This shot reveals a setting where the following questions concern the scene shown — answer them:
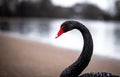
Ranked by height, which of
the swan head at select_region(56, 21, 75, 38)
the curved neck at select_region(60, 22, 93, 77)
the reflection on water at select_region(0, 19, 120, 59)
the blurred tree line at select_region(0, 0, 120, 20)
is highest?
the blurred tree line at select_region(0, 0, 120, 20)

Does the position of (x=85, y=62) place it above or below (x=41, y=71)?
above

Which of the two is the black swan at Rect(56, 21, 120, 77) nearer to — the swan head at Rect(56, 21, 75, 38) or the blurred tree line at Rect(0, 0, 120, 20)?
the swan head at Rect(56, 21, 75, 38)

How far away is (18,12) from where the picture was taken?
4128 cm

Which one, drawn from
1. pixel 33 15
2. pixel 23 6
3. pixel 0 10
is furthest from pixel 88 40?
pixel 33 15

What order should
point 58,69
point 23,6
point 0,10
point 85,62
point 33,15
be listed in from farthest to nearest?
point 33,15, point 23,6, point 0,10, point 58,69, point 85,62

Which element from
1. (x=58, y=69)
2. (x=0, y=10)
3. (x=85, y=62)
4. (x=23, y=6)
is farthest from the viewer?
(x=23, y=6)

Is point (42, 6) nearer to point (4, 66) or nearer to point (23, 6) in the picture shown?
point (23, 6)

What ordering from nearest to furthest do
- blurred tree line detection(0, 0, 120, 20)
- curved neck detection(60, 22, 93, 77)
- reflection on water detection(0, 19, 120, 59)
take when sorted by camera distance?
curved neck detection(60, 22, 93, 77), reflection on water detection(0, 19, 120, 59), blurred tree line detection(0, 0, 120, 20)

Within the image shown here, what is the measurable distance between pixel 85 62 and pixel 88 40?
0.20 meters

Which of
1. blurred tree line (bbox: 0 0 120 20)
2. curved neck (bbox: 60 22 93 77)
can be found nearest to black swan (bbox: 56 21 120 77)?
curved neck (bbox: 60 22 93 77)

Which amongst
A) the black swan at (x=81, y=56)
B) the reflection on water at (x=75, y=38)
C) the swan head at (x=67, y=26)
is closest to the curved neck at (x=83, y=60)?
the black swan at (x=81, y=56)

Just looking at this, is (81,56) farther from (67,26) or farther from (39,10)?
(39,10)

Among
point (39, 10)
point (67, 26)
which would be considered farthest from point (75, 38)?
point (39, 10)

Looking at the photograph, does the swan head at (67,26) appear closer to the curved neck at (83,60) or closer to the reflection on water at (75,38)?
the curved neck at (83,60)
